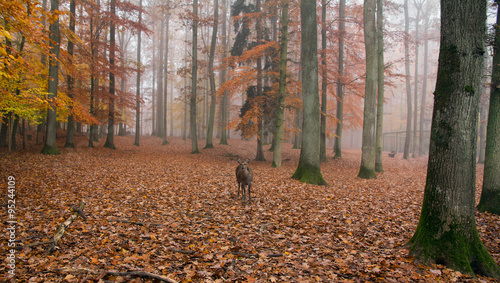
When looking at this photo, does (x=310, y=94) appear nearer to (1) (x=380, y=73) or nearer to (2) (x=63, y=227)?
(1) (x=380, y=73)

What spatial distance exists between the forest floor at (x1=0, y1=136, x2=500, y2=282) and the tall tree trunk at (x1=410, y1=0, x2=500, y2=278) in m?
0.40

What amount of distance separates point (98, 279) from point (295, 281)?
262cm

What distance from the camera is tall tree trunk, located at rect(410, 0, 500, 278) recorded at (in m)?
3.61

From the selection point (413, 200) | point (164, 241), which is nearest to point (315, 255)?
point (164, 241)

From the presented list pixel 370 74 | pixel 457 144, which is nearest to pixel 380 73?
pixel 370 74

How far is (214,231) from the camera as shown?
503 centimetres

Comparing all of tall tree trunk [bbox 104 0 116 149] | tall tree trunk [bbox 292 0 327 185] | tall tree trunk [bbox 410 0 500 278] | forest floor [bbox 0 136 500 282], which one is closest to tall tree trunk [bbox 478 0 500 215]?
forest floor [bbox 0 136 500 282]

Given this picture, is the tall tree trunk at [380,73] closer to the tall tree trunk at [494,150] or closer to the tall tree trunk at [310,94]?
the tall tree trunk at [310,94]

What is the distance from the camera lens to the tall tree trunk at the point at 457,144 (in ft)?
11.9

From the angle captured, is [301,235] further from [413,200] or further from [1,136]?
[1,136]

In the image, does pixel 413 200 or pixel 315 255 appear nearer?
pixel 315 255

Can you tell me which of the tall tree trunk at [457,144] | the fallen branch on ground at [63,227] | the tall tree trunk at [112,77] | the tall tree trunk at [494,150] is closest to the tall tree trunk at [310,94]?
the tall tree trunk at [494,150]

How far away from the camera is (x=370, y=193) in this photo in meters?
8.60

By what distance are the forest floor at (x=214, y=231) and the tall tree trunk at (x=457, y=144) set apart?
40 centimetres
